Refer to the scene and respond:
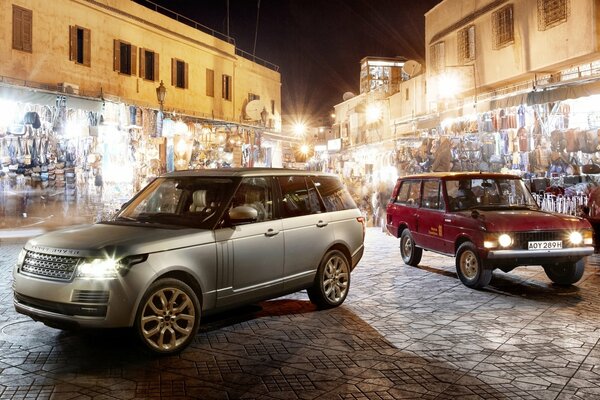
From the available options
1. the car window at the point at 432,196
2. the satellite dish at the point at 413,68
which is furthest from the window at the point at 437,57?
the car window at the point at 432,196

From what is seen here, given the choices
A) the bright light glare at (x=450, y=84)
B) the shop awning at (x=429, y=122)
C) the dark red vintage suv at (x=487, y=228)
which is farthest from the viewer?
the bright light glare at (x=450, y=84)

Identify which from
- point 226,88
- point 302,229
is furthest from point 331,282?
point 226,88

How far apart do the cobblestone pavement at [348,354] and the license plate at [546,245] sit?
29.9 inches

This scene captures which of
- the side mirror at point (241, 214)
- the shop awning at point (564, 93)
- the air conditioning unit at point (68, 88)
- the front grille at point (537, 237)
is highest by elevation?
the air conditioning unit at point (68, 88)

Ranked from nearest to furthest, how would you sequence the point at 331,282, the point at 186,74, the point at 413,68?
1. the point at 331,282
2. the point at 186,74
3. the point at 413,68

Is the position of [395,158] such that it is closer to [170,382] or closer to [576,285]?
[576,285]

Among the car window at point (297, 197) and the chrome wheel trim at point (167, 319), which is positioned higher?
the car window at point (297, 197)

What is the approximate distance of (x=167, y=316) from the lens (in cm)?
549

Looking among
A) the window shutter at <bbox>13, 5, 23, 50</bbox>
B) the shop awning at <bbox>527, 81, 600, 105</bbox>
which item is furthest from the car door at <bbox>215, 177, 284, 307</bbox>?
the window shutter at <bbox>13, 5, 23, 50</bbox>

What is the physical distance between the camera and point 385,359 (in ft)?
17.9

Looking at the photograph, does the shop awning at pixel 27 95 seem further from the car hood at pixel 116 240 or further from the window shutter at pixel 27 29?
the car hood at pixel 116 240

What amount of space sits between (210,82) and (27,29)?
10885 millimetres

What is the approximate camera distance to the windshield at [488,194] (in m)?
9.77

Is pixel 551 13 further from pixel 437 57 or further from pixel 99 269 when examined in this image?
pixel 99 269
